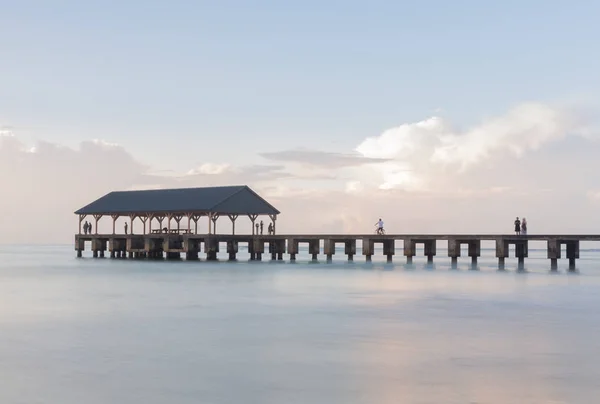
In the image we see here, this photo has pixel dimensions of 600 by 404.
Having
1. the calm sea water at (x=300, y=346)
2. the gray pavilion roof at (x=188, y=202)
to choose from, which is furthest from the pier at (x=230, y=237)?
the calm sea water at (x=300, y=346)

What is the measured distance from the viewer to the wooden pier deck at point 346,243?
42094mm

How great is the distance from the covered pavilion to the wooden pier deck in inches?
32.8

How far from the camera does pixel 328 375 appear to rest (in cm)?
1045

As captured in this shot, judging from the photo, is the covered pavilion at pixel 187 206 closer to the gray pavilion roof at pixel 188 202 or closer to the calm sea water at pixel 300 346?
the gray pavilion roof at pixel 188 202

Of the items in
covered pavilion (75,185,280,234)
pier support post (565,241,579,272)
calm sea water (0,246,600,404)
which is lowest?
calm sea water (0,246,600,404)

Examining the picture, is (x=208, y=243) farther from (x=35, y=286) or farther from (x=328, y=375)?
(x=328, y=375)

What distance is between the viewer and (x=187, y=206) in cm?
4750

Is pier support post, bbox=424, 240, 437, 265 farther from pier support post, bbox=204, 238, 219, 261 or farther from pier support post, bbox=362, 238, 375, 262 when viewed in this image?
pier support post, bbox=204, 238, 219, 261

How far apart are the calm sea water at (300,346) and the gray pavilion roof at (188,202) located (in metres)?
21.4

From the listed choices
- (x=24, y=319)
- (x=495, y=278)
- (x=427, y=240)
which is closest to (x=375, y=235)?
(x=427, y=240)

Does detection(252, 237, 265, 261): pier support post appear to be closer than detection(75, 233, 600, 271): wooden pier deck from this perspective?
No

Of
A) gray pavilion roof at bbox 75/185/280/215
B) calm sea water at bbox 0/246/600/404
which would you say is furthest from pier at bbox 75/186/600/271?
calm sea water at bbox 0/246/600/404

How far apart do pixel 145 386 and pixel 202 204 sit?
37.6m

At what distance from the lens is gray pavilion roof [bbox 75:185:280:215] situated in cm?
4706
